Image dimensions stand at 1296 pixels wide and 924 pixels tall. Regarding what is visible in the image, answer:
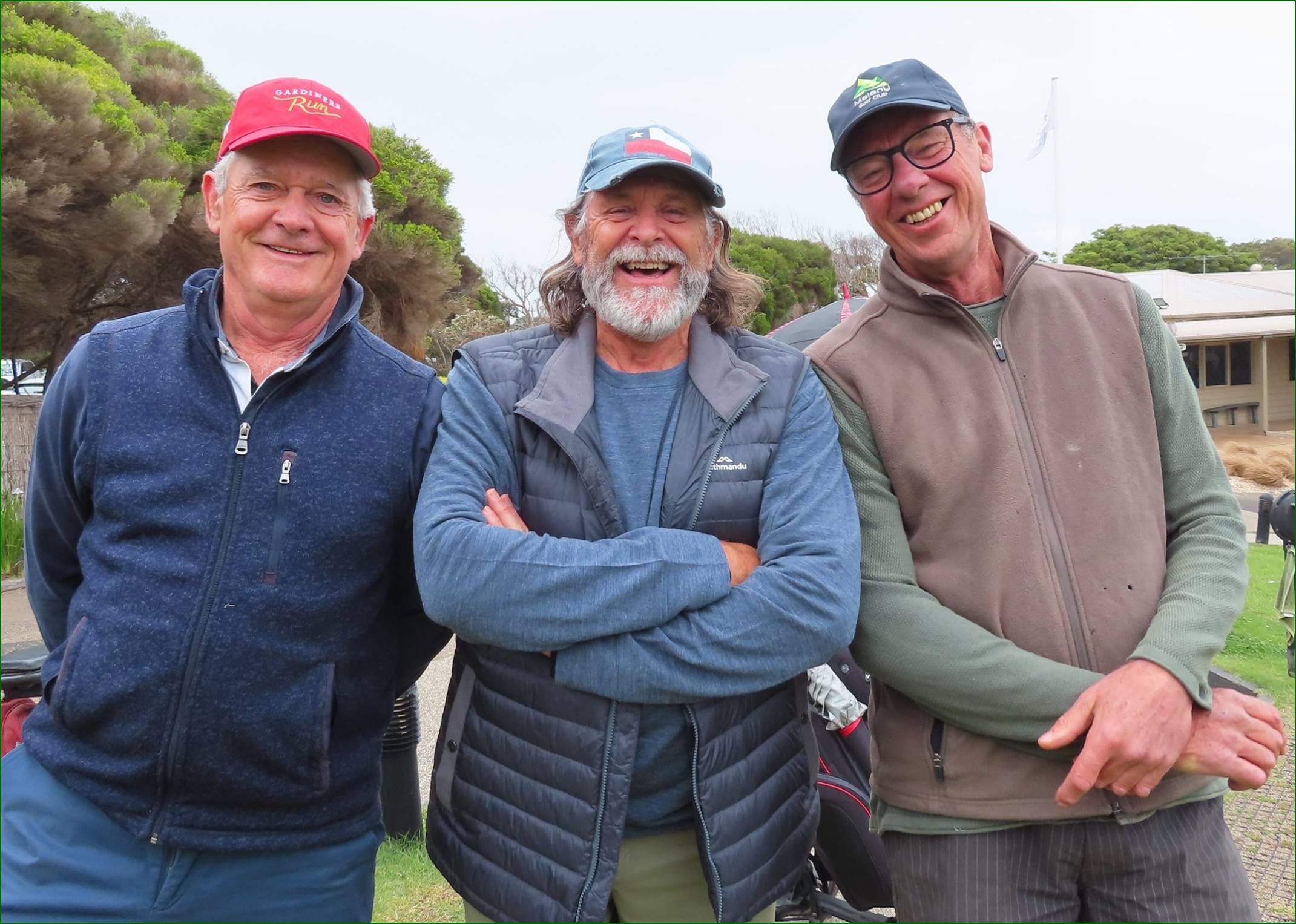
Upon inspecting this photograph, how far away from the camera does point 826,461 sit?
89.4 inches

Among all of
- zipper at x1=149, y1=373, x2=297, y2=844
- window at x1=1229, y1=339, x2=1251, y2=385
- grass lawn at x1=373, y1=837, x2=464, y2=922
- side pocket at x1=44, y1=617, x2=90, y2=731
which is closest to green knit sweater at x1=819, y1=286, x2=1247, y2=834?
zipper at x1=149, y1=373, x2=297, y2=844

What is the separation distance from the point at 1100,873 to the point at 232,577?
2.14 metres

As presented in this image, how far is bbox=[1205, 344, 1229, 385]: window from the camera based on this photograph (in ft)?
93.1

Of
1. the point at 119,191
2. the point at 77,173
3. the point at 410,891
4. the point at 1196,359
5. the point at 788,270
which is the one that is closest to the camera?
the point at 410,891

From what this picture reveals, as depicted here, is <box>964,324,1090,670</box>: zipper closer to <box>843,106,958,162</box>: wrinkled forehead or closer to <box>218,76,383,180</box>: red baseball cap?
<box>843,106,958,162</box>: wrinkled forehead

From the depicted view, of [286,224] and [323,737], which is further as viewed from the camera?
[286,224]

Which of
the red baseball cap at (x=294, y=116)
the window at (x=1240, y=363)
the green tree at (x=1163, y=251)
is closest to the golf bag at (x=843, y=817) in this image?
the red baseball cap at (x=294, y=116)

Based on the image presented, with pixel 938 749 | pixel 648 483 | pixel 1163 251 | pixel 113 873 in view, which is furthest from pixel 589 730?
pixel 1163 251

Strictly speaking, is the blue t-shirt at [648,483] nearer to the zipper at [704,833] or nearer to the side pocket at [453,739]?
the zipper at [704,833]

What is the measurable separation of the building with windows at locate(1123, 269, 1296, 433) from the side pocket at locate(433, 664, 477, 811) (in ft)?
94.2

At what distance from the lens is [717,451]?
7.38 ft

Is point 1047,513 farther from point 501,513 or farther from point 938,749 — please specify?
point 501,513

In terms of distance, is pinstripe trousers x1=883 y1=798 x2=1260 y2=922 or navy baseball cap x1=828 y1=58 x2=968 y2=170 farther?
navy baseball cap x1=828 y1=58 x2=968 y2=170

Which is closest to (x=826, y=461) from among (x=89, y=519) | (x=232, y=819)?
(x=232, y=819)
